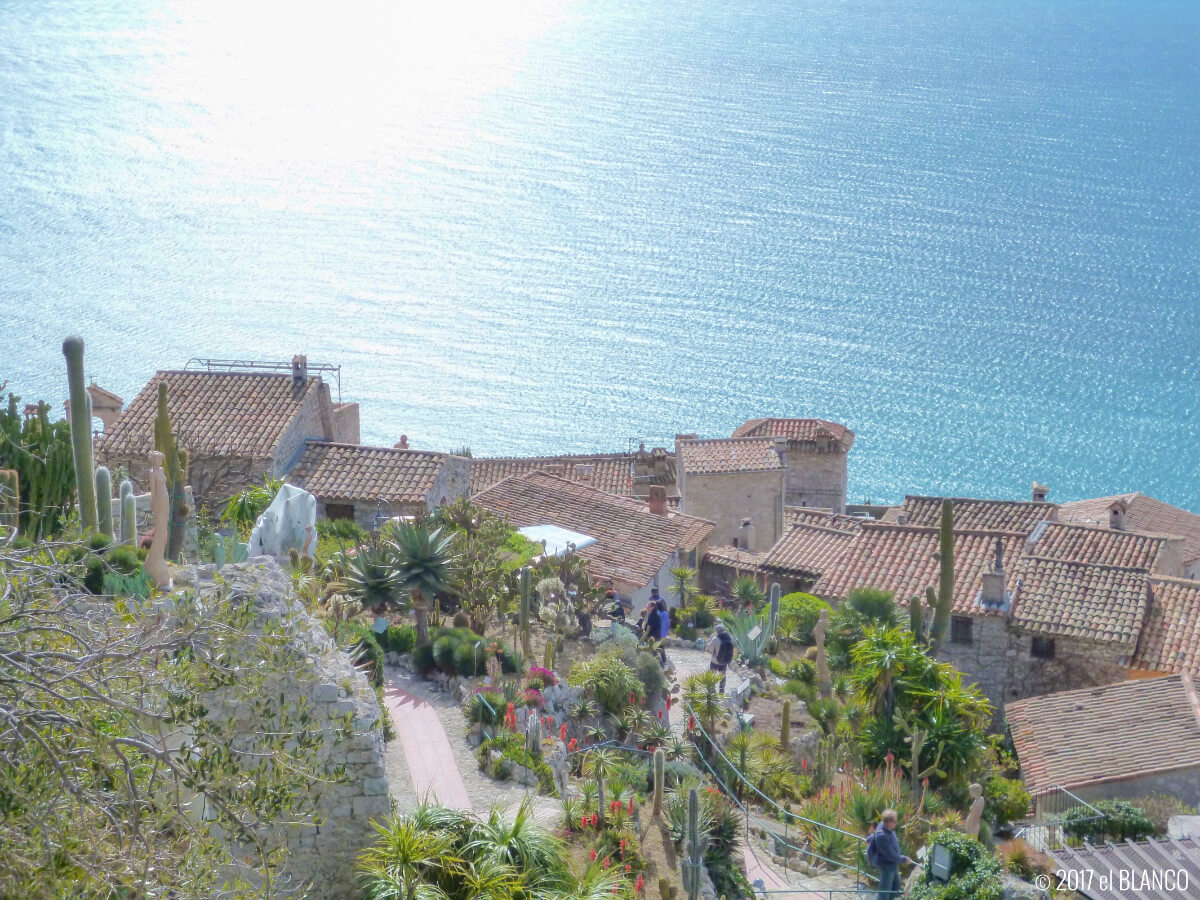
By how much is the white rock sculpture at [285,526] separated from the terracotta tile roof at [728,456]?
2453 cm

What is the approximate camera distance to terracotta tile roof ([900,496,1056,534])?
4112 cm

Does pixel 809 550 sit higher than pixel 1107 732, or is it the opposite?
pixel 809 550

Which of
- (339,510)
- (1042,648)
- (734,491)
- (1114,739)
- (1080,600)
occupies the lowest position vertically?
Answer: (1114,739)

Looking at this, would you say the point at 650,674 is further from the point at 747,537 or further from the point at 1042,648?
the point at 747,537

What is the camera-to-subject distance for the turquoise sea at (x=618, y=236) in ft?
278

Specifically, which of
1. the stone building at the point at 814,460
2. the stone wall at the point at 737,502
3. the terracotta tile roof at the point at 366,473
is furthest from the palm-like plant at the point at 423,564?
the stone building at the point at 814,460

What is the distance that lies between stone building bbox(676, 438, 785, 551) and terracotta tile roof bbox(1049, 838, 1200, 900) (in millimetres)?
27204

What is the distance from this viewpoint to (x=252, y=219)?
4456 inches

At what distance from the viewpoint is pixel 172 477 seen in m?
24.2

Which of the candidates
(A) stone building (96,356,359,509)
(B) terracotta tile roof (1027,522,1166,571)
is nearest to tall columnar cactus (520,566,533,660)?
(A) stone building (96,356,359,509)

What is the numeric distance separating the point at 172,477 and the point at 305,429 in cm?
1069

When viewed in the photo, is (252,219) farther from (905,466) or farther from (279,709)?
(279,709)

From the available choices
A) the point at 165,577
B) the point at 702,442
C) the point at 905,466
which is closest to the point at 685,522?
the point at 702,442

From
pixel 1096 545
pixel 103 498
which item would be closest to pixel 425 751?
pixel 103 498
